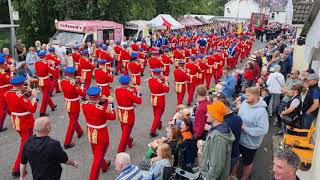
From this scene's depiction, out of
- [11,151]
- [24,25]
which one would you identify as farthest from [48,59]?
[24,25]

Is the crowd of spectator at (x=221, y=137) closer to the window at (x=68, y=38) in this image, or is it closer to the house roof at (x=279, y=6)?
the window at (x=68, y=38)

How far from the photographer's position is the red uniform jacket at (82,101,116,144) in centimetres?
621

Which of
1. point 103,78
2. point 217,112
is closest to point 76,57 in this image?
point 103,78

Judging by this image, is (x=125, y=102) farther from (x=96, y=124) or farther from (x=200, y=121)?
(x=200, y=121)

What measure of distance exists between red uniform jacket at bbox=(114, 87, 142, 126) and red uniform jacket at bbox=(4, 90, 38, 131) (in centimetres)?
162

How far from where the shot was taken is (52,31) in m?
23.7

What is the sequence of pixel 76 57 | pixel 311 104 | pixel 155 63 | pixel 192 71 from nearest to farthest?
pixel 311 104, pixel 192 71, pixel 155 63, pixel 76 57

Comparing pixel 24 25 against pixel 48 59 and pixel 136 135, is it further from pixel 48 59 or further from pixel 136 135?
pixel 136 135

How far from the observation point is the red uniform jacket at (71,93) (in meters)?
7.86

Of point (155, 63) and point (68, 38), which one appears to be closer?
point (155, 63)

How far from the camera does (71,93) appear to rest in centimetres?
788

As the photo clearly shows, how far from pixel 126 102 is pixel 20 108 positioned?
1977 mm

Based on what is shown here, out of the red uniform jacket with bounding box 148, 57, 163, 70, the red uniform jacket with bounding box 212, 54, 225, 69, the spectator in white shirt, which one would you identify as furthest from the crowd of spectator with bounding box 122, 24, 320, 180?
the red uniform jacket with bounding box 212, 54, 225, 69

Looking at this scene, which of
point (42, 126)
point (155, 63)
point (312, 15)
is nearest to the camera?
point (42, 126)
